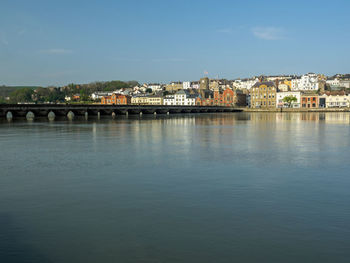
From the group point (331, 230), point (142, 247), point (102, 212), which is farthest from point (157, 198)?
point (331, 230)

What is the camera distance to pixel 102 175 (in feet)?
64.2

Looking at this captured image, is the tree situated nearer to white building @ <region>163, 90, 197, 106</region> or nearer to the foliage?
the foliage

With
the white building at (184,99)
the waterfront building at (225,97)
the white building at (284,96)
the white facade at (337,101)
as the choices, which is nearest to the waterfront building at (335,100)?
the white facade at (337,101)

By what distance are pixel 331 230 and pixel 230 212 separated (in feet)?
10.2

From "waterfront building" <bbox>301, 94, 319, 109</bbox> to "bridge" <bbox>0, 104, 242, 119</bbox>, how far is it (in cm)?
2609

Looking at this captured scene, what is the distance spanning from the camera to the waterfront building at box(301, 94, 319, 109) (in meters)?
153

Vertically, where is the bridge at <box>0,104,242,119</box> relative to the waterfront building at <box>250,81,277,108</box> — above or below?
below

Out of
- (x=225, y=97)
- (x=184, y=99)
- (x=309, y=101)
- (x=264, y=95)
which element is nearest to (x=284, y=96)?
(x=264, y=95)

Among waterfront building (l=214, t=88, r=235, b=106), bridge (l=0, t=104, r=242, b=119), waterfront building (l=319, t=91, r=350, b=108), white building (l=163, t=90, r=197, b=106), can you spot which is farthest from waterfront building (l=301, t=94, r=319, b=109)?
white building (l=163, t=90, r=197, b=106)

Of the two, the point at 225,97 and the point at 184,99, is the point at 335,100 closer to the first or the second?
the point at 225,97

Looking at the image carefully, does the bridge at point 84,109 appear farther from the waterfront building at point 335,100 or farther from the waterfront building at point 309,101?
the waterfront building at point 335,100

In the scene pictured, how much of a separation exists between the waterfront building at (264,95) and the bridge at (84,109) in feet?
43.0

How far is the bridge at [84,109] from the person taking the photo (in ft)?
319

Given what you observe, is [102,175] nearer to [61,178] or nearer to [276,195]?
[61,178]
